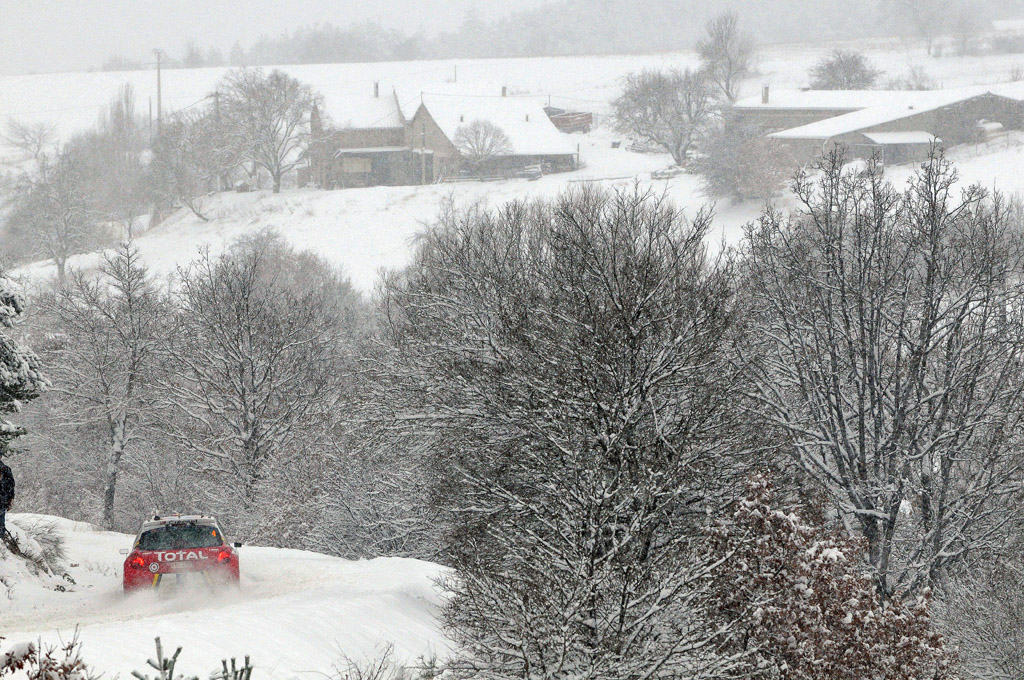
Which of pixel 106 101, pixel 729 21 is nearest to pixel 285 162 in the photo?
pixel 106 101

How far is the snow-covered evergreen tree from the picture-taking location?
54.8 ft

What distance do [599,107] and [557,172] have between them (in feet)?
93.4

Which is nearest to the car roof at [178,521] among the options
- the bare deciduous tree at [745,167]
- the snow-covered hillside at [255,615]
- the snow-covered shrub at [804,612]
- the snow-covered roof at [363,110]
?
the snow-covered hillside at [255,615]

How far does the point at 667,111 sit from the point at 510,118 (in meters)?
14.6

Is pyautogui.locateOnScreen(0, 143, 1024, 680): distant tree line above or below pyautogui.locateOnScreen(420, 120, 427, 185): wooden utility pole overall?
below

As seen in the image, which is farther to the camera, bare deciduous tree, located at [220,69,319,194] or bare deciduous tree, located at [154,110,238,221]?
bare deciduous tree, located at [220,69,319,194]

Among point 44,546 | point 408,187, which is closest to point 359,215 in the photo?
point 408,187

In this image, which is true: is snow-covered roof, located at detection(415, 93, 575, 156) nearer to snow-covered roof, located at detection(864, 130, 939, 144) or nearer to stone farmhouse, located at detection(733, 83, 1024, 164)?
stone farmhouse, located at detection(733, 83, 1024, 164)

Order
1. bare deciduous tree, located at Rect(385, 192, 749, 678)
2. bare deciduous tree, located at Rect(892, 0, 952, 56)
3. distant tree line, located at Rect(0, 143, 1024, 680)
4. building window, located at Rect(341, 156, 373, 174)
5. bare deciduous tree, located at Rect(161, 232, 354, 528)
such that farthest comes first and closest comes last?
1. bare deciduous tree, located at Rect(892, 0, 952, 56)
2. building window, located at Rect(341, 156, 373, 174)
3. bare deciduous tree, located at Rect(161, 232, 354, 528)
4. distant tree line, located at Rect(0, 143, 1024, 680)
5. bare deciduous tree, located at Rect(385, 192, 749, 678)

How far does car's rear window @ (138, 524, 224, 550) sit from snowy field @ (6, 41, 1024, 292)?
16188 mm

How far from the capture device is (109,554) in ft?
Answer: 75.0

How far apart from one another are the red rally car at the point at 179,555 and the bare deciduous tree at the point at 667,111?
82.8 m

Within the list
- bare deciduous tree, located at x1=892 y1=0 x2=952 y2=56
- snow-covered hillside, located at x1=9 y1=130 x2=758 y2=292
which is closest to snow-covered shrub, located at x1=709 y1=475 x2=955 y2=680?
snow-covered hillside, located at x1=9 y1=130 x2=758 y2=292

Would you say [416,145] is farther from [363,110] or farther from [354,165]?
[363,110]
